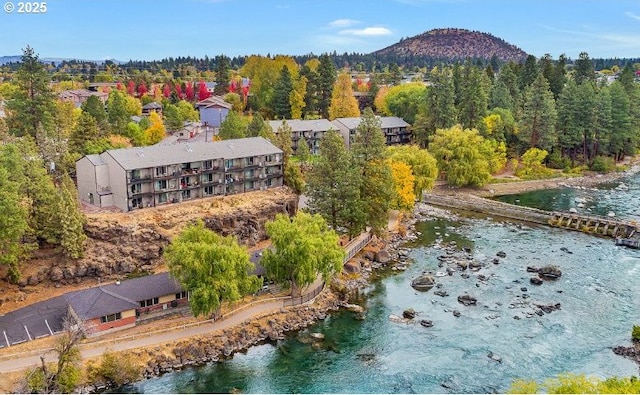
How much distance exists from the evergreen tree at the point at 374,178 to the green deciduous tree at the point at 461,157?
23378mm

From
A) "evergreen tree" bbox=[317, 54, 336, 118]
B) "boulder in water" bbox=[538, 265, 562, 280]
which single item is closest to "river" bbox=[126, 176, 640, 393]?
"boulder in water" bbox=[538, 265, 562, 280]

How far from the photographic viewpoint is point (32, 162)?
152ft

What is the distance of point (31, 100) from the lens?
60.4 metres

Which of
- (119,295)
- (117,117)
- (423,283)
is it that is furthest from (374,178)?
(117,117)

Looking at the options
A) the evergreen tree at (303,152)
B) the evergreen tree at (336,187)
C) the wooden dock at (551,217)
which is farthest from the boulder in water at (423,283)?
the evergreen tree at (303,152)

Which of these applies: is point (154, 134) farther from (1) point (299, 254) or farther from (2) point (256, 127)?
(1) point (299, 254)

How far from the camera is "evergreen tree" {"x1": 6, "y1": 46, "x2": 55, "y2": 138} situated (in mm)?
59669

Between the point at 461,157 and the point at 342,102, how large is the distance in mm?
27483

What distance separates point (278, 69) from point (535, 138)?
152 feet

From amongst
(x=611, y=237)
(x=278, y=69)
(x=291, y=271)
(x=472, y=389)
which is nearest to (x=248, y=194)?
(x=291, y=271)

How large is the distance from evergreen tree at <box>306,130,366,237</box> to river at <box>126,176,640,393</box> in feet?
20.9

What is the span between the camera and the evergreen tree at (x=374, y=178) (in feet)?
178

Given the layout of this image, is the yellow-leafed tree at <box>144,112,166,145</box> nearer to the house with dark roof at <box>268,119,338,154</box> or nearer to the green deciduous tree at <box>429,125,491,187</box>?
the house with dark roof at <box>268,119,338,154</box>

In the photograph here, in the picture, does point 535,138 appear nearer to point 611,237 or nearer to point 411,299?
point 611,237
